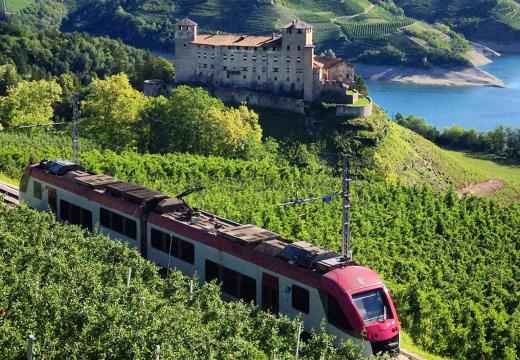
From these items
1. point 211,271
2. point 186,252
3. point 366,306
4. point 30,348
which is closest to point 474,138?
point 186,252

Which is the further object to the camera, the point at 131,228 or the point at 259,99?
the point at 259,99

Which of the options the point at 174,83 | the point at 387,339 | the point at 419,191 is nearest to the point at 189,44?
the point at 174,83

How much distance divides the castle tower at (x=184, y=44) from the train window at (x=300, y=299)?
192 ft

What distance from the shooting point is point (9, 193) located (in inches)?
1387

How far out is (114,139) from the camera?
5706 cm

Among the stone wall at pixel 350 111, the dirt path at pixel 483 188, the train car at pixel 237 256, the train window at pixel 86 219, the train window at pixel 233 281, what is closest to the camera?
the train car at pixel 237 256

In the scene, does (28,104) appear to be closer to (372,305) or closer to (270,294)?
(270,294)

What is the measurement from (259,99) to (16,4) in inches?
4960

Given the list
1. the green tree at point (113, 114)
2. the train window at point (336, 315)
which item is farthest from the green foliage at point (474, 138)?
the train window at point (336, 315)

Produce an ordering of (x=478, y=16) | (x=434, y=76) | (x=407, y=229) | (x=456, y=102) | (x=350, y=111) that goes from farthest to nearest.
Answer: (x=478, y=16), (x=434, y=76), (x=456, y=102), (x=350, y=111), (x=407, y=229)

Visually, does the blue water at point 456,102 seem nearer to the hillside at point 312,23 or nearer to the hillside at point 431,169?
the hillside at point 312,23

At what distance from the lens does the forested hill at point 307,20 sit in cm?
15050

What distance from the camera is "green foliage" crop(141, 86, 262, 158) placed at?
56906mm

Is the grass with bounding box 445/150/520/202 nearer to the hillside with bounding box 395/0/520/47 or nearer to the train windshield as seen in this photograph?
the train windshield
